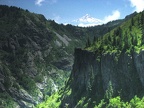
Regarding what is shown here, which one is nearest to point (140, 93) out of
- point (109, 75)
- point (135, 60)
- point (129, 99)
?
point (129, 99)

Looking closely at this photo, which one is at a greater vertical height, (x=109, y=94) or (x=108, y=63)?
(x=108, y=63)

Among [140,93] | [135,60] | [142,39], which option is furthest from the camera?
[142,39]

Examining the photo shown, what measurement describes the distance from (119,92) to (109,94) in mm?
6344

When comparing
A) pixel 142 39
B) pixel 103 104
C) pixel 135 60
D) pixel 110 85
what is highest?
pixel 142 39

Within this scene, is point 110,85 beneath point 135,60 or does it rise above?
→ beneath

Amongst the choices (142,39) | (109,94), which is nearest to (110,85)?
(109,94)

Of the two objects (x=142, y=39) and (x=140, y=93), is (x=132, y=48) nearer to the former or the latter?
(x=142, y=39)

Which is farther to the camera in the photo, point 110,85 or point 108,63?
point 108,63

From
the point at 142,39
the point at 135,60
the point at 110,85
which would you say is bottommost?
the point at 110,85

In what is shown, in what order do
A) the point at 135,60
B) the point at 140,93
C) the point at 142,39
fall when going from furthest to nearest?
1. the point at 142,39
2. the point at 135,60
3. the point at 140,93

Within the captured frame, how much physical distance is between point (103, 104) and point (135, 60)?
32.3 metres

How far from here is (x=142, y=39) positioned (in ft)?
626

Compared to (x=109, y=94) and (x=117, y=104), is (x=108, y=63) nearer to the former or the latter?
(x=109, y=94)

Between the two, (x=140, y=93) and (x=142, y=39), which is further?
(x=142, y=39)
